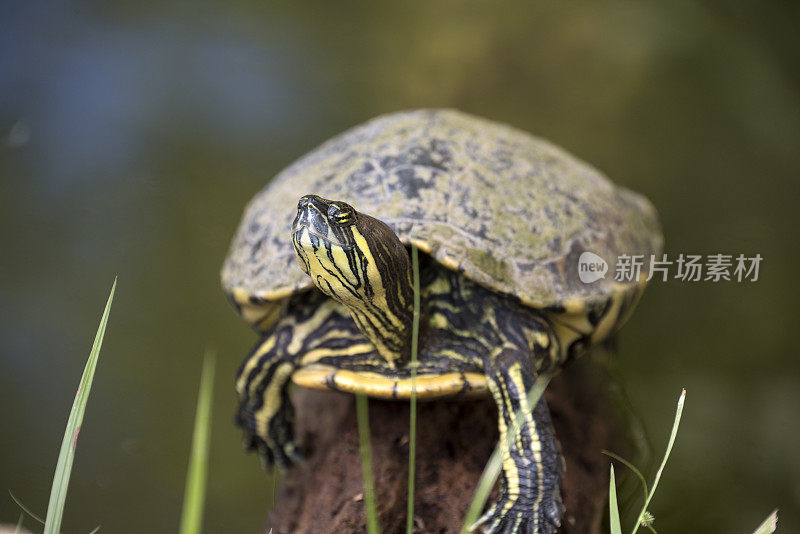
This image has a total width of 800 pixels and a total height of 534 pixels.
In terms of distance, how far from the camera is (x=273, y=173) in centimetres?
355

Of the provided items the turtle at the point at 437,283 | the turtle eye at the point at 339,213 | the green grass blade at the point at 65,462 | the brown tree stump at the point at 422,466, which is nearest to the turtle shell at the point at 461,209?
the turtle at the point at 437,283

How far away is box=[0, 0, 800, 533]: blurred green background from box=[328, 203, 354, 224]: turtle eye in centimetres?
162

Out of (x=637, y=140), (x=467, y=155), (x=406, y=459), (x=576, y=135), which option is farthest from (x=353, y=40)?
(x=406, y=459)

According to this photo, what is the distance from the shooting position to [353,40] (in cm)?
364

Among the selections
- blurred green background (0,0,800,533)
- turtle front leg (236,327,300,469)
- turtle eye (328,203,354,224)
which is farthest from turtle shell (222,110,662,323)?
blurred green background (0,0,800,533)

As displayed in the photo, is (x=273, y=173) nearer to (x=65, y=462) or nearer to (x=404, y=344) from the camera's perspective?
(x=404, y=344)

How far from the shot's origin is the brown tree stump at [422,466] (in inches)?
59.7

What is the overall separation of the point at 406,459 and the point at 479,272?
479 millimetres

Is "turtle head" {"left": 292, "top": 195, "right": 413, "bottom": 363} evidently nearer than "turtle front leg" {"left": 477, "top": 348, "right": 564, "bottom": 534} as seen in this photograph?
Yes

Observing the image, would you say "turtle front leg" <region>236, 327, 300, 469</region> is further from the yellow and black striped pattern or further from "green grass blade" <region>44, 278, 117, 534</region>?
"green grass blade" <region>44, 278, 117, 534</region>

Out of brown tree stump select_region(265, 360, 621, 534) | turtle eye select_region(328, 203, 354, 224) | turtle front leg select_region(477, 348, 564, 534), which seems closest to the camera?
turtle eye select_region(328, 203, 354, 224)

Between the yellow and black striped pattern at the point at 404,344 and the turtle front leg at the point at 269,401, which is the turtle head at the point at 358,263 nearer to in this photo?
the yellow and black striped pattern at the point at 404,344

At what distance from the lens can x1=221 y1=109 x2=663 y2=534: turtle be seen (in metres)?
1.40

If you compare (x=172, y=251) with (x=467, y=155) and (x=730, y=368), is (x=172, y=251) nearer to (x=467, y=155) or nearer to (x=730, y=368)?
(x=467, y=155)
